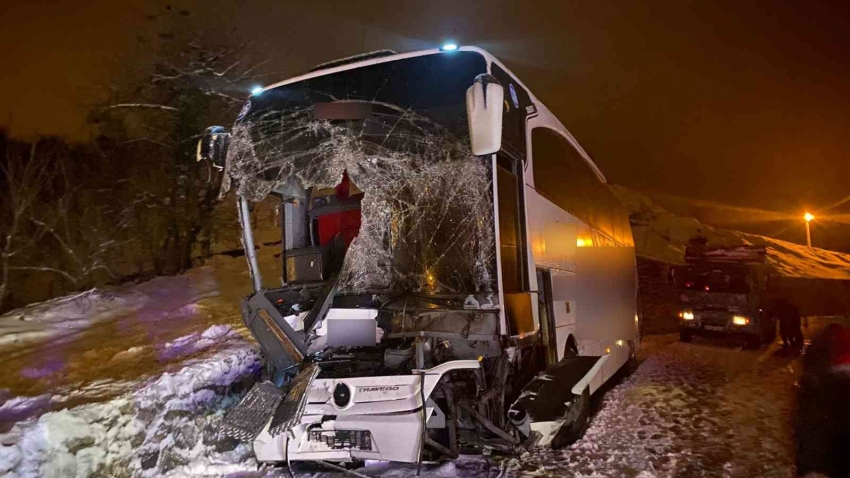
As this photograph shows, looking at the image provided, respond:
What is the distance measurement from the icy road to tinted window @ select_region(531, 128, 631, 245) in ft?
10.4

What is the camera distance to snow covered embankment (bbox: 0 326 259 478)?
440cm

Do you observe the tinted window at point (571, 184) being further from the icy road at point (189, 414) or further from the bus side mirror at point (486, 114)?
the icy road at point (189, 414)

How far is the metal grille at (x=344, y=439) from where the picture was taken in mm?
4695

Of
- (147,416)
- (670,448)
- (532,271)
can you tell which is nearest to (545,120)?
(532,271)

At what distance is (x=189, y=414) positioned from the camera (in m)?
5.80

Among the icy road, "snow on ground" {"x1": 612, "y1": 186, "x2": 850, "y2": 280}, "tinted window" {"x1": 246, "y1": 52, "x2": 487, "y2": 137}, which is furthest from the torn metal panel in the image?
"snow on ground" {"x1": 612, "y1": 186, "x2": 850, "y2": 280}

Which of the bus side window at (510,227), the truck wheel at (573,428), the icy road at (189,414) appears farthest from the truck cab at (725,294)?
the bus side window at (510,227)

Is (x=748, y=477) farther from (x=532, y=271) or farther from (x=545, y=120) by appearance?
(x=545, y=120)

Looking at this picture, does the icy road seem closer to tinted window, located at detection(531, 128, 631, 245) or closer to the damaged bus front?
the damaged bus front

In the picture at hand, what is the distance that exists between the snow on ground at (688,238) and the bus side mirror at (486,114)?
28.7 metres

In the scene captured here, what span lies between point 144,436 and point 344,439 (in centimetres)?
213

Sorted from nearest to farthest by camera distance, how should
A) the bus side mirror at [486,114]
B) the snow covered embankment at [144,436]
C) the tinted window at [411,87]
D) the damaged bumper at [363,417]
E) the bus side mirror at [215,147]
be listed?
the bus side mirror at [486,114] → the snow covered embankment at [144,436] → the damaged bumper at [363,417] → the tinted window at [411,87] → the bus side mirror at [215,147]

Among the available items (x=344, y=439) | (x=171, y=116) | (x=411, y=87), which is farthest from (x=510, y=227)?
(x=171, y=116)

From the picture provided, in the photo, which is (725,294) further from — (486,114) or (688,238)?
(688,238)
